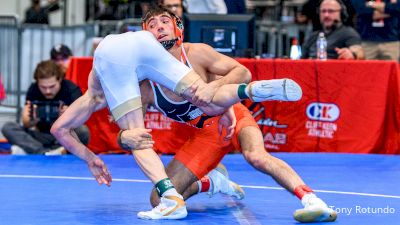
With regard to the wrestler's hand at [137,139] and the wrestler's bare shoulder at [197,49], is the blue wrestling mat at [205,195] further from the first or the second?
the wrestler's bare shoulder at [197,49]

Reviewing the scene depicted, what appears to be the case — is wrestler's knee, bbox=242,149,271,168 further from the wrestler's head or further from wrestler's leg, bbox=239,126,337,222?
the wrestler's head

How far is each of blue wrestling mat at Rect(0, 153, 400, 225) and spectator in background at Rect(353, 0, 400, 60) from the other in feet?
7.23

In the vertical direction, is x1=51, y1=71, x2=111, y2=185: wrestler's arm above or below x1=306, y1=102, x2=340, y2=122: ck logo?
above

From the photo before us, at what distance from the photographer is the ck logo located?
8.77 metres

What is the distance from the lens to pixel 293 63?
874 centimetres

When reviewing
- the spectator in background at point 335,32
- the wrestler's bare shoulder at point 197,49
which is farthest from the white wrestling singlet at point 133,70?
the spectator in background at point 335,32

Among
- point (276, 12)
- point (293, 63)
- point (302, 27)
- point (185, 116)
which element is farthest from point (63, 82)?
point (276, 12)

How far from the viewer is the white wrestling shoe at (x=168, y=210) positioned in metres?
5.63

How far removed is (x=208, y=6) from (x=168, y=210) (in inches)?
178

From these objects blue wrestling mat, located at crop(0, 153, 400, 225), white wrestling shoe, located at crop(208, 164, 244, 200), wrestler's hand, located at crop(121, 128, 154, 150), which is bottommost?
blue wrestling mat, located at crop(0, 153, 400, 225)

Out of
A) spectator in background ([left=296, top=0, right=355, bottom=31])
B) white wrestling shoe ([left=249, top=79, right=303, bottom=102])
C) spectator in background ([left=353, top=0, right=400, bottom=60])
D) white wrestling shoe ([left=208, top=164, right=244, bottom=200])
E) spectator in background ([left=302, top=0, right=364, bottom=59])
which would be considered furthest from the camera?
spectator in background ([left=353, top=0, right=400, bottom=60])

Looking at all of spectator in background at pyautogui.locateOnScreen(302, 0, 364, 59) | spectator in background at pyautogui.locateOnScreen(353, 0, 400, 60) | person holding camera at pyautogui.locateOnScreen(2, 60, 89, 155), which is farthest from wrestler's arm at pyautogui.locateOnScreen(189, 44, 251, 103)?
spectator in background at pyautogui.locateOnScreen(353, 0, 400, 60)

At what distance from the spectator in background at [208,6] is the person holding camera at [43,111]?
5.85 feet

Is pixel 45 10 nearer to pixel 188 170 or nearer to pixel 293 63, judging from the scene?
pixel 293 63
